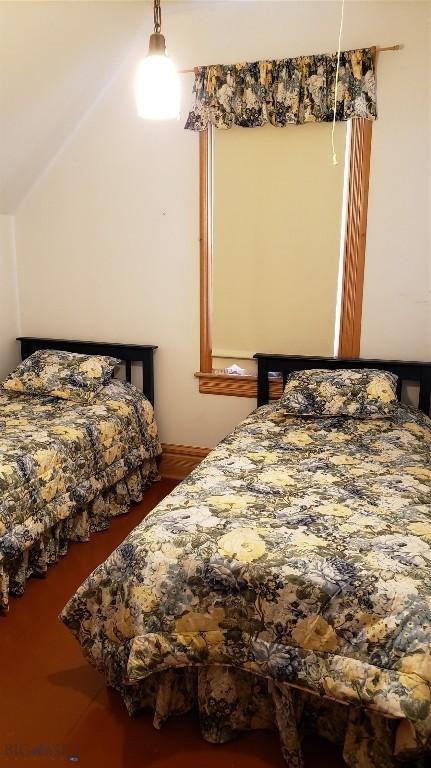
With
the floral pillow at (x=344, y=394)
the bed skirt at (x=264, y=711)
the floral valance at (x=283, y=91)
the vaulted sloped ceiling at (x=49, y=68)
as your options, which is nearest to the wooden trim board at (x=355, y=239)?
the floral valance at (x=283, y=91)

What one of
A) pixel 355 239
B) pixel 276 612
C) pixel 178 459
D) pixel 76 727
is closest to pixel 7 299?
pixel 178 459

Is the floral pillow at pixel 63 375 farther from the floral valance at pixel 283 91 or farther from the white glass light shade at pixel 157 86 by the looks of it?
the white glass light shade at pixel 157 86

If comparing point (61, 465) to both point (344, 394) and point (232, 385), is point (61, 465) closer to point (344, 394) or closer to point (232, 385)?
point (232, 385)

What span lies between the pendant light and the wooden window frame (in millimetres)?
1456

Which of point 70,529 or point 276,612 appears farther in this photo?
point 70,529

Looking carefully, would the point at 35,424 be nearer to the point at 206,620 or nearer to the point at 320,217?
the point at 206,620

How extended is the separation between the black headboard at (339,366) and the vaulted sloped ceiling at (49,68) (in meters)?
1.83

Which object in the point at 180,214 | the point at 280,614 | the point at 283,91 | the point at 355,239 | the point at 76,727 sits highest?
the point at 283,91

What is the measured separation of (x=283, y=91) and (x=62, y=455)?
2.23m

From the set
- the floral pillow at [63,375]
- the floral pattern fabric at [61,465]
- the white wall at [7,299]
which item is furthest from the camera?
the white wall at [7,299]

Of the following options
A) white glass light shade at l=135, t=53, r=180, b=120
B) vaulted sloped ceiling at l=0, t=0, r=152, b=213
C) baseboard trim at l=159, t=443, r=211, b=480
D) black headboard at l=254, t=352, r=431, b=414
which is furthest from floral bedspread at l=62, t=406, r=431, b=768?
vaulted sloped ceiling at l=0, t=0, r=152, b=213

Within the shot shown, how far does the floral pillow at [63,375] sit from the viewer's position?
3.34 metres

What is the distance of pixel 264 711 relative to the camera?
5.57 ft

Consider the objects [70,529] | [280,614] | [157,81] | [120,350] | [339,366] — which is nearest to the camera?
[280,614]
